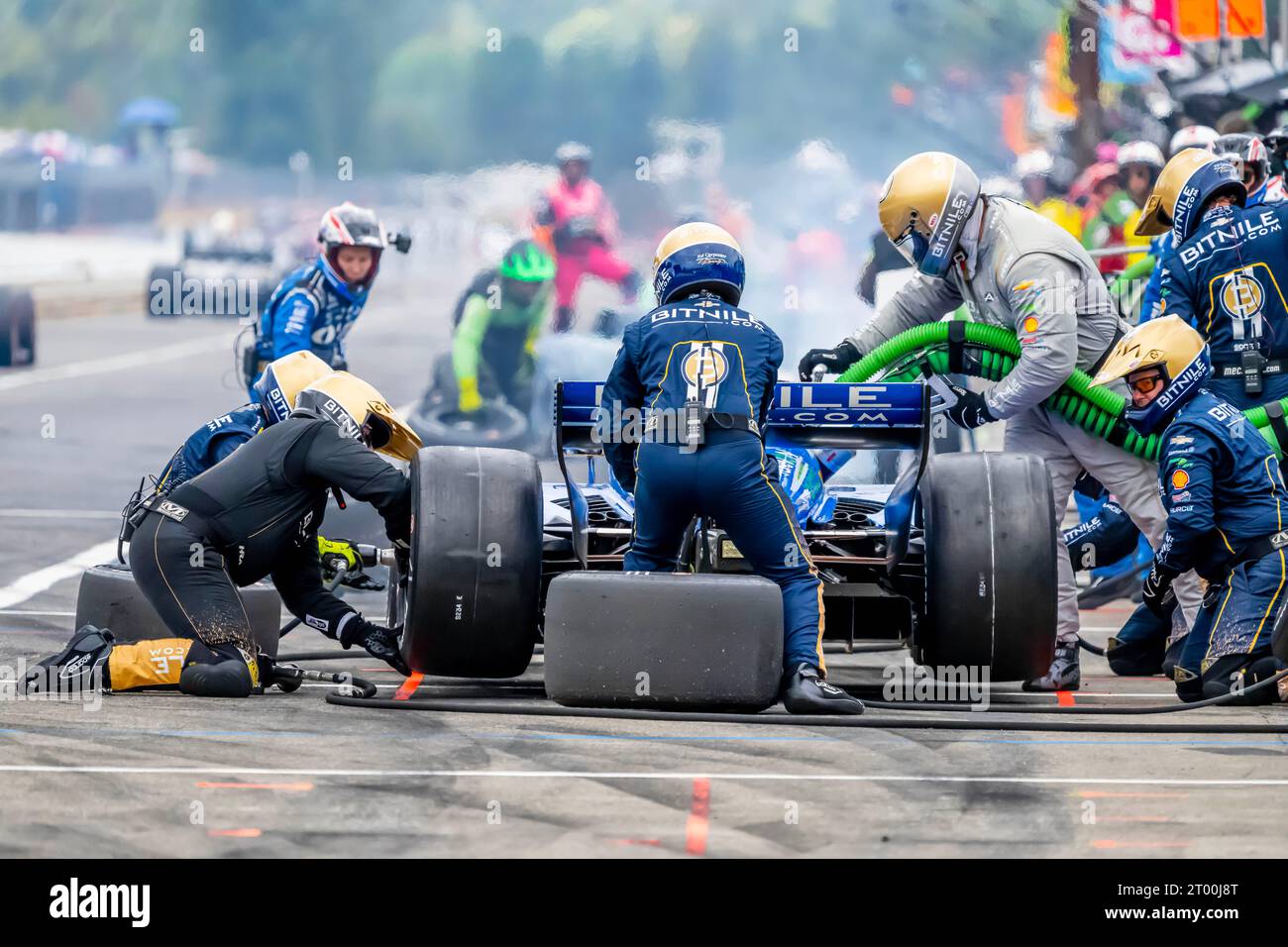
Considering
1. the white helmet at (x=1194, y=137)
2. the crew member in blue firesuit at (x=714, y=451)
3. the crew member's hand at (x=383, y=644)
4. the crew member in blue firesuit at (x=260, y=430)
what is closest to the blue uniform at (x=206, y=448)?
the crew member in blue firesuit at (x=260, y=430)

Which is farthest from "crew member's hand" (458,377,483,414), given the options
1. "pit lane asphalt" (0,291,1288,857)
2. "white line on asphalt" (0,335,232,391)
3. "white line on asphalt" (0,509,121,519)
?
"white line on asphalt" (0,335,232,391)

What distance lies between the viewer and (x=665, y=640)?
6461 mm

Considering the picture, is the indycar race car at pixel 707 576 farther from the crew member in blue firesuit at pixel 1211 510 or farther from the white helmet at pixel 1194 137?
the white helmet at pixel 1194 137

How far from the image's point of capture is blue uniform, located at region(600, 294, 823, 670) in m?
6.61

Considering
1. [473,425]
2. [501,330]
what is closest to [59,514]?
[473,425]

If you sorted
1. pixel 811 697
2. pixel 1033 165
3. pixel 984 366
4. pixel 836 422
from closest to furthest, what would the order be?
pixel 811 697, pixel 836 422, pixel 984 366, pixel 1033 165

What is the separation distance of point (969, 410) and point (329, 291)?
13.1 feet

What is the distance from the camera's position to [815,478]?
752 centimetres

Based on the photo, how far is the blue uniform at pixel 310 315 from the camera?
1026 cm

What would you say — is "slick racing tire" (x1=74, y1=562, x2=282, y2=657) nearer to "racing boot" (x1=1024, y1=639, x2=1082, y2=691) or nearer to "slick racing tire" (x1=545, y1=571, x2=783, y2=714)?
"slick racing tire" (x1=545, y1=571, x2=783, y2=714)

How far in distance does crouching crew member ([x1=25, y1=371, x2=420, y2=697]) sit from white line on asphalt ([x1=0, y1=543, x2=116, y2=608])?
2.64 meters

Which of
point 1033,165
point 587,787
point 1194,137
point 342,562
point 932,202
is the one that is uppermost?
point 1033,165

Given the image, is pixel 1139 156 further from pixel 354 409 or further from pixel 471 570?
pixel 471 570
